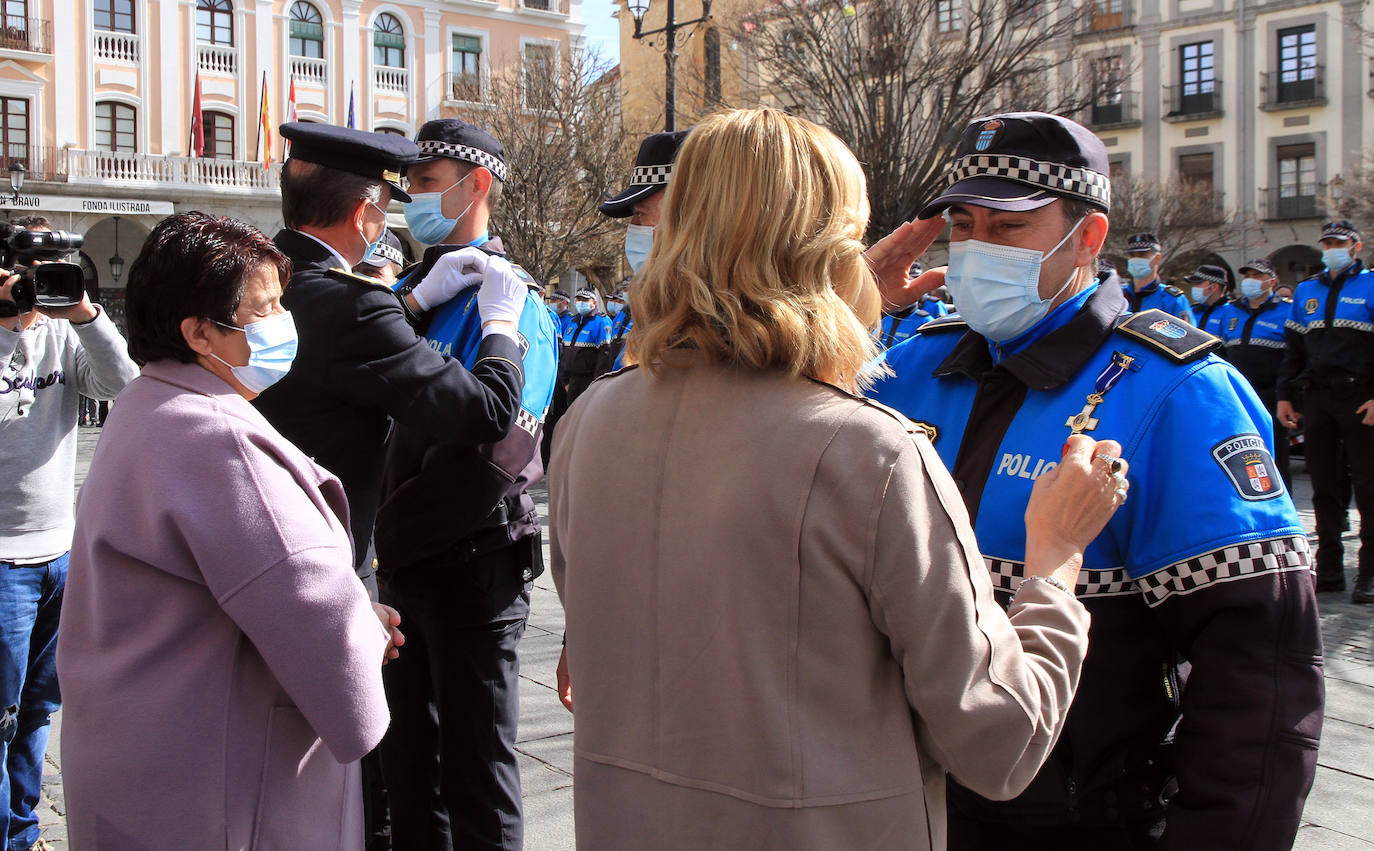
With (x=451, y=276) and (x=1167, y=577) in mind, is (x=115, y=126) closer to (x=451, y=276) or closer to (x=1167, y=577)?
(x=451, y=276)

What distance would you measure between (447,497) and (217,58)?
3693cm

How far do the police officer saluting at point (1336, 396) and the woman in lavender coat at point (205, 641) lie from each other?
7.25 m

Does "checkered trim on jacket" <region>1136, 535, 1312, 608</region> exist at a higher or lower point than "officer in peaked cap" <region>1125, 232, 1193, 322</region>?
lower

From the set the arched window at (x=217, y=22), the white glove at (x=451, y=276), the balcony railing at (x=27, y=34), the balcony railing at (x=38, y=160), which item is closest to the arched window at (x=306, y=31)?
the arched window at (x=217, y=22)

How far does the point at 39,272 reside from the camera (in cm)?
339

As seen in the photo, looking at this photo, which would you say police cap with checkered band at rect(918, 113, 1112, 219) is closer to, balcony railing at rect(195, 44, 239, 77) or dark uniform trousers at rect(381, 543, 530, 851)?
dark uniform trousers at rect(381, 543, 530, 851)

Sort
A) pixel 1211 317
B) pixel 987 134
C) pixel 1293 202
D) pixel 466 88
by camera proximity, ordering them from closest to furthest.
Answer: pixel 987 134 → pixel 1211 317 → pixel 466 88 → pixel 1293 202

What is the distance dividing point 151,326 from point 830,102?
55.8 feet

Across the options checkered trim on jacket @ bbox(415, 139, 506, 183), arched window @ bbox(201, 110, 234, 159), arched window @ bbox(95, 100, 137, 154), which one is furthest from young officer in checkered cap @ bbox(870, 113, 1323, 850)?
arched window @ bbox(201, 110, 234, 159)

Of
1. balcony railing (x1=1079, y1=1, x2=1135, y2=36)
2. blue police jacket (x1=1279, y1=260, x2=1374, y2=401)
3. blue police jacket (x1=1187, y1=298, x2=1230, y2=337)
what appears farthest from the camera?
balcony railing (x1=1079, y1=1, x2=1135, y2=36)

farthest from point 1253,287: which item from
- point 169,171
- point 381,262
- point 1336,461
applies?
point 169,171

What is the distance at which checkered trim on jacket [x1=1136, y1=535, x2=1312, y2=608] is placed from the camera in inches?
77.8

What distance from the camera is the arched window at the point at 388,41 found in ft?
126

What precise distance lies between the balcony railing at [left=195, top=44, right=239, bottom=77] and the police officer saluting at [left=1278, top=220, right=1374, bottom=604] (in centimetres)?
3412
